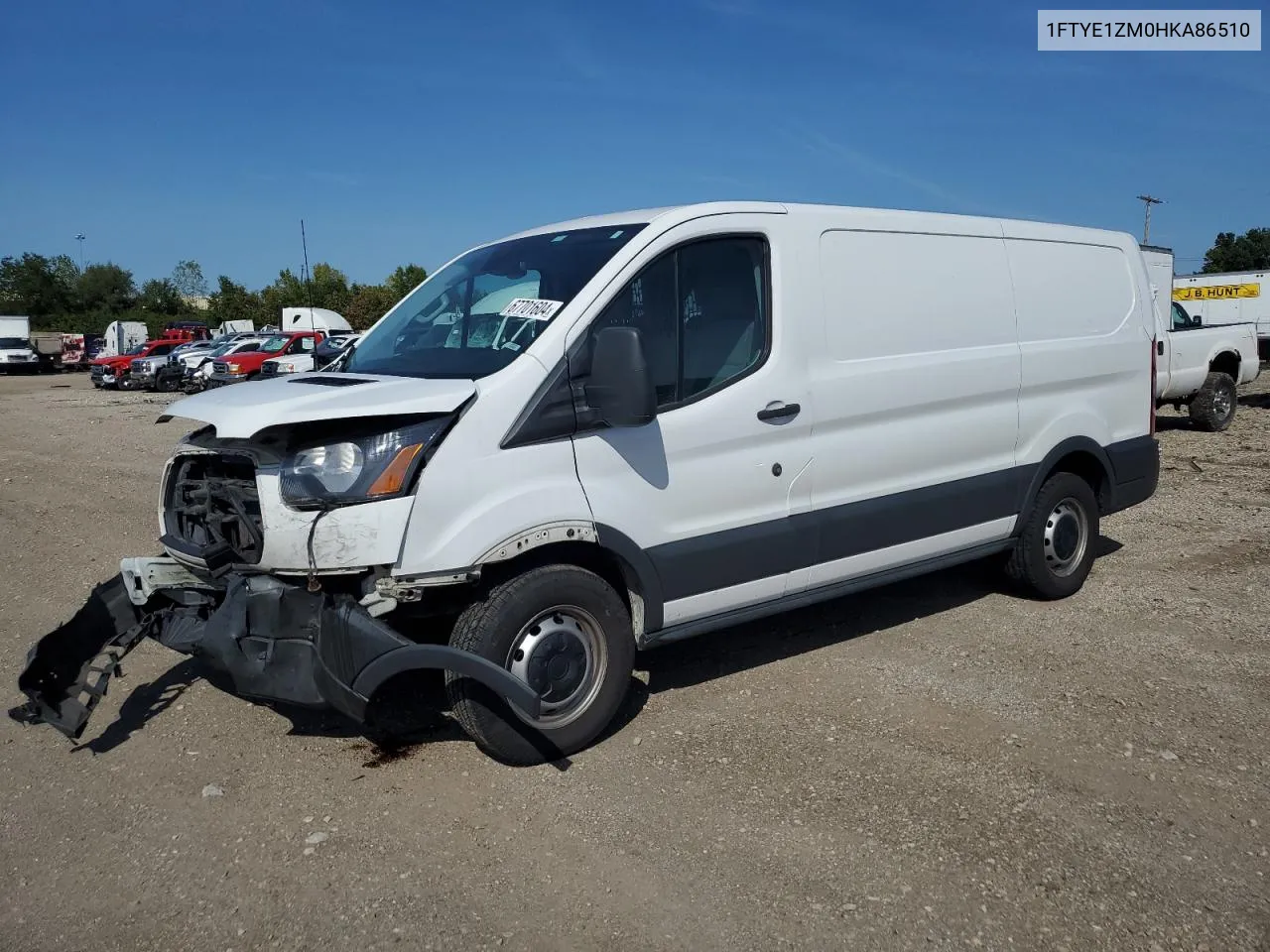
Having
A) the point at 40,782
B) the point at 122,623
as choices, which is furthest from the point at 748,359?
the point at 40,782

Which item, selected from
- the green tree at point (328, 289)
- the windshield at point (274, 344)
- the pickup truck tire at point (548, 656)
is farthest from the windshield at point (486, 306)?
the green tree at point (328, 289)

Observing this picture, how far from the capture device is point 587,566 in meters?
4.21

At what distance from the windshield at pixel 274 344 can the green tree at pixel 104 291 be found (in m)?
63.5

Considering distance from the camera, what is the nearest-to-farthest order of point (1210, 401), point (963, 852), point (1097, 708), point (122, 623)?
point (963, 852)
point (122, 623)
point (1097, 708)
point (1210, 401)

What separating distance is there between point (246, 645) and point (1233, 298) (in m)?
27.5

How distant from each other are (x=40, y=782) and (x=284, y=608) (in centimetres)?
135

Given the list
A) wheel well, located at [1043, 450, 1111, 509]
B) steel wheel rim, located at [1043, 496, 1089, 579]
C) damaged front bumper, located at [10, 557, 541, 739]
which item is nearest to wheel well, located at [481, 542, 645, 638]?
damaged front bumper, located at [10, 557, 541, 739]

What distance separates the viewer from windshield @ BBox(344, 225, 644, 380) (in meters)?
4.16

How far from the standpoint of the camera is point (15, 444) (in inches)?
614

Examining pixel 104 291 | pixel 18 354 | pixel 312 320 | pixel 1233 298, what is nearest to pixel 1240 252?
pixel 1233 298

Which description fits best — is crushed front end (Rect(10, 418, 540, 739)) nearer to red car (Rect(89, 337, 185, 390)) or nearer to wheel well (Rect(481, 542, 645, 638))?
wheel well (Rect(481, 542, 645, 638))

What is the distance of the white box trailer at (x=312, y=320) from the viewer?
40281 mm

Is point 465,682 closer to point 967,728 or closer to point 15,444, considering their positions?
point 967,728

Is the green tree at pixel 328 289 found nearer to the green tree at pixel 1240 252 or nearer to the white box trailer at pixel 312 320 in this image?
the white box trailer at pixel 312 320
